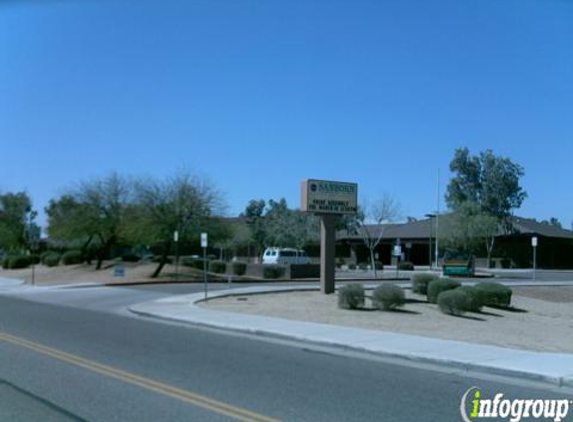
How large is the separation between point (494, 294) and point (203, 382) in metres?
20.6

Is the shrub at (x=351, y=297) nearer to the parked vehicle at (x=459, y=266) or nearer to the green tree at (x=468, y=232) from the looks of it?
the parked vehicle at (x=459, y=266)

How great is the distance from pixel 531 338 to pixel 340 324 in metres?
5.06

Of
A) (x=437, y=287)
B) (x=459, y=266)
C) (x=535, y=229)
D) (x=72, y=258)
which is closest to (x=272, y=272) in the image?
(x=459, y=266)

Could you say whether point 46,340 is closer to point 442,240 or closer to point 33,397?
point 33,397

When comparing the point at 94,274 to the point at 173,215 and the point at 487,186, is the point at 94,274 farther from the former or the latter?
the point at 487,186

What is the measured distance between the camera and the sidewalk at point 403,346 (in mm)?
11562

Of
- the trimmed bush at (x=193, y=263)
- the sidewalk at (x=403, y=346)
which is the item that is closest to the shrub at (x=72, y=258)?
the trimmed bush at (x=193, y=263)

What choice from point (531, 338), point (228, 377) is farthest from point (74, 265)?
point (228, 377)

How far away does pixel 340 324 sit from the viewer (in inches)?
760

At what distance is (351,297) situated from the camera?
2431 centimetres

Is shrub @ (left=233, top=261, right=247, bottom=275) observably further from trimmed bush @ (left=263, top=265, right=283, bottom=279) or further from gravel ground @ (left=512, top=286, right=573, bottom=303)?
gravel ground @ (left=512, top=286, right=573, bottom=303)

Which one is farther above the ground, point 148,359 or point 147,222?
point 147,222

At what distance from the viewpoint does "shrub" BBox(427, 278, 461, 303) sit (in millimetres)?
27219

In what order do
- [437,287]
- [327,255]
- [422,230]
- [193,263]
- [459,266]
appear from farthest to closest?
[422,230]
[459,266]
[193,263]
[327,255]
[437,287]
